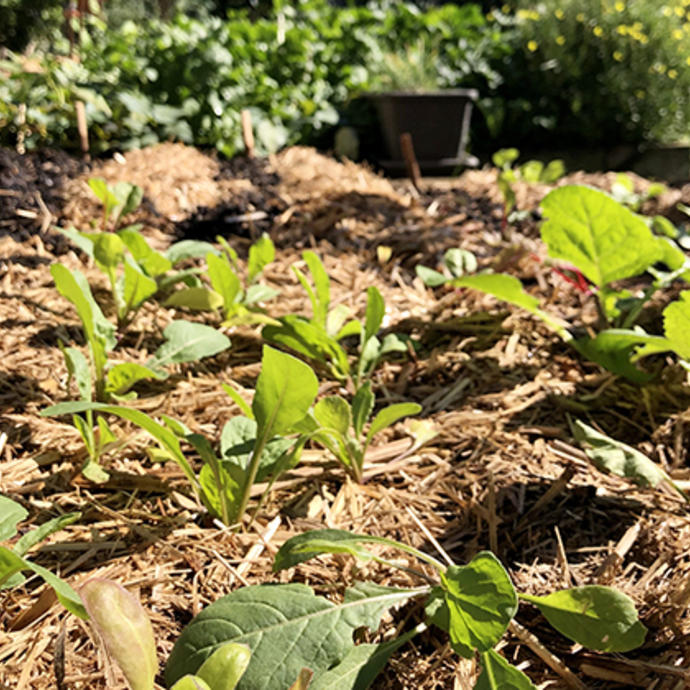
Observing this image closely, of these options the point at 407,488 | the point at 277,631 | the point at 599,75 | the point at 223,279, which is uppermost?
the point at 599,75

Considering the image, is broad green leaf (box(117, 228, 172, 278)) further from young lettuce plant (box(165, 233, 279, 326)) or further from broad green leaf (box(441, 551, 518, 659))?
broad green leaf (box(441, 551, 518, 659))

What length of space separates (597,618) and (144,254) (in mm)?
1478

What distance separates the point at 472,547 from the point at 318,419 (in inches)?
13.6

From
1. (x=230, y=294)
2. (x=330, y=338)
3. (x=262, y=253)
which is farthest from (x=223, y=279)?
(x=330, y=338)

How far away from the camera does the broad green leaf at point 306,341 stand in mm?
1688

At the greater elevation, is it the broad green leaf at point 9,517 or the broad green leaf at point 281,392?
the broad green leaf at point 281,392

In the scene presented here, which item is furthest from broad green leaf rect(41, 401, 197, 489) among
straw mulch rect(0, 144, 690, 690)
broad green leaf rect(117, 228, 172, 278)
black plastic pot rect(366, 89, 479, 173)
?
black plastic pot rect(366, 89, 479, 173)

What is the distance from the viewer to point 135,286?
1.80 metres

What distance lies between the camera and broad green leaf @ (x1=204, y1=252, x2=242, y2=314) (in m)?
1.81

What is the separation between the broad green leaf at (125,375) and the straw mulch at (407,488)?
8 cm

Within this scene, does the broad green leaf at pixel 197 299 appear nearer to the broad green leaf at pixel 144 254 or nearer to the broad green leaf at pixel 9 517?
the broad green leaf at pixel 144 254

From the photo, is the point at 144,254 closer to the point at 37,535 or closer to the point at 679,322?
the point at 37,535

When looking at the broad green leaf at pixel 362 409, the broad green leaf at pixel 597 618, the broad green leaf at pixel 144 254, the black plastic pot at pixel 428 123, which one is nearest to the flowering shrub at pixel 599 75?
the black plastic pot at pixel 428 123

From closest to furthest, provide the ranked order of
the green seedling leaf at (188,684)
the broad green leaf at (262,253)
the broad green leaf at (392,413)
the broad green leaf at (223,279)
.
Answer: the green seedling leaf at (188,684) < the broad green leaf at (392,413) < the broad green leaf at (223,279) < the broad green leaf at (262,253)
